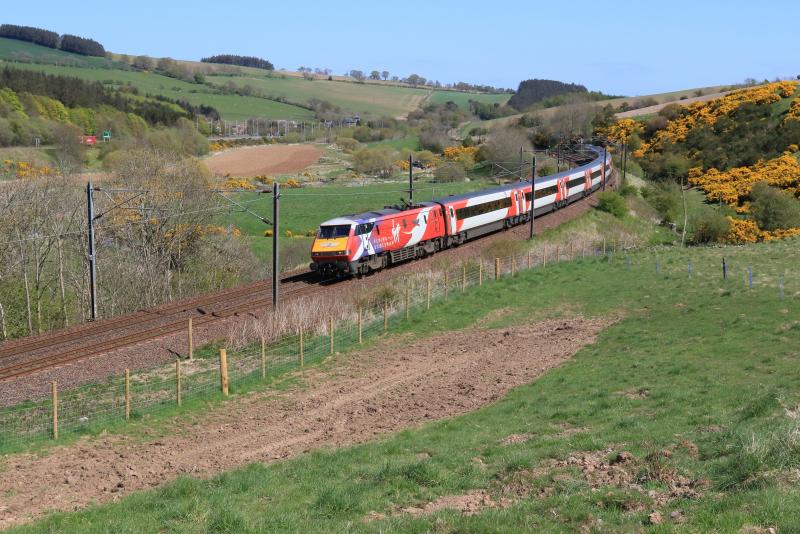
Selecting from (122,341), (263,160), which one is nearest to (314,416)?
(122,341)

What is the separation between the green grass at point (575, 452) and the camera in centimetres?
932

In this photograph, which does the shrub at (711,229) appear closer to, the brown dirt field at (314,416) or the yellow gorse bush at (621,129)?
the brown dirt field at (314,416)

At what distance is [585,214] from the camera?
6153 centimetres

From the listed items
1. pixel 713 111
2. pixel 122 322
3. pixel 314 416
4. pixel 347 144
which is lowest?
pixel 122 322

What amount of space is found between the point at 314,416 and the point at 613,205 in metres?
51.2

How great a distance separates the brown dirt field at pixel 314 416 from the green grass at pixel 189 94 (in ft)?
519

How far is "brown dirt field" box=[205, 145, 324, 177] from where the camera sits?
331 ft

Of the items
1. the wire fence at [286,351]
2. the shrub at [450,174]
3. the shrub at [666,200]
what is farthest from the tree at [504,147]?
the wire fence at [286,351]

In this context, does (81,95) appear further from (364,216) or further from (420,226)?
(364,216)

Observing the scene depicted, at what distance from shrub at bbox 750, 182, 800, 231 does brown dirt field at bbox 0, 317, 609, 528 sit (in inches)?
1630

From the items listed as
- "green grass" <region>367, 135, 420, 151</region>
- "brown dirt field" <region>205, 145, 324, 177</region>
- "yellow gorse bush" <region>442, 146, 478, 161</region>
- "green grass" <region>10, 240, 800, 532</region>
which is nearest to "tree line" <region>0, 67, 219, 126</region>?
"brown dirt field" <region>205, 145, 324, 177</region>

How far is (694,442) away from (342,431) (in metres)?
7.07

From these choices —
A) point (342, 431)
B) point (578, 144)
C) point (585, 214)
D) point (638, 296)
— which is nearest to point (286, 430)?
point (342, 431)

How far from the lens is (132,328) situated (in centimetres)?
2633
